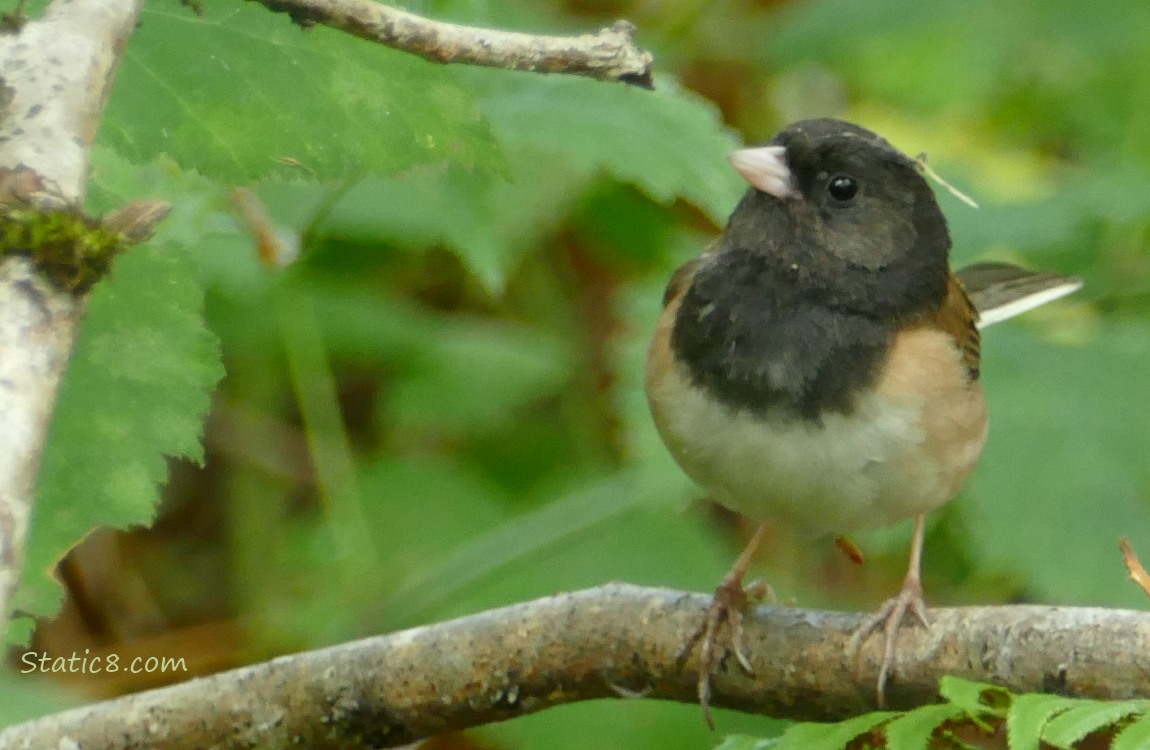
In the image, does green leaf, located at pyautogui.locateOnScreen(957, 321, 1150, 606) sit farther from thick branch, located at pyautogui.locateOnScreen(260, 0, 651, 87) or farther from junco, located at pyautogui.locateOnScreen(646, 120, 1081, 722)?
thick branch, located at pyautogui.locateOnScreen(260, 0, 651, 87)

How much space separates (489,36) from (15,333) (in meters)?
0.51

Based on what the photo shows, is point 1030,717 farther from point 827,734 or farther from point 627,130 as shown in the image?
point 627,130

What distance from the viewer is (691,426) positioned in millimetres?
1740

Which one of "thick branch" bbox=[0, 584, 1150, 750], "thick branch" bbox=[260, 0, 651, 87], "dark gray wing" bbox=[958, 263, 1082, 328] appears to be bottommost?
Result: "thick branch" bbox=[0, 584, 1150, 750]

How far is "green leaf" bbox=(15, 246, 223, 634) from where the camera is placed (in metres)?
1.23

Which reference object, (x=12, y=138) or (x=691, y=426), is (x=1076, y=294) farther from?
(x=12, y=138)

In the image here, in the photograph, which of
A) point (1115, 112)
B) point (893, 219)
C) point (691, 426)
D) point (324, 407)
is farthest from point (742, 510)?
point (1115, 112)

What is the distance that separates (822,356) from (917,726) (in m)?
0.72

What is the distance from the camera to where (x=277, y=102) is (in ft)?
4.35

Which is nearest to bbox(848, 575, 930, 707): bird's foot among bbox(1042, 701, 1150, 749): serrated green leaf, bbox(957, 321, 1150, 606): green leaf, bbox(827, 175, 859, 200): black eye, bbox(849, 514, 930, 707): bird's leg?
bbox(849, 514, 930, 707): bird's leg

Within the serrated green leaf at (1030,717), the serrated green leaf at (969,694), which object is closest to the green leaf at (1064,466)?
the serrated green leaf at (969,694)

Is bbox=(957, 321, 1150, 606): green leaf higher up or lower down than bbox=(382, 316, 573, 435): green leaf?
higher up

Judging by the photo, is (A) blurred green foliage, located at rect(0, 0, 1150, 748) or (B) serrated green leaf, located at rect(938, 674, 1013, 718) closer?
(B) serrated green leaf, located at rect(938, 674, 1013, 718)

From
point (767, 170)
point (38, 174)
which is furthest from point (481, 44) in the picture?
point (767, 170)
